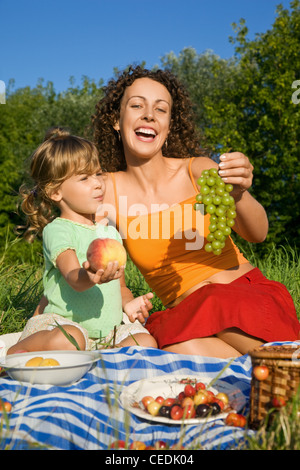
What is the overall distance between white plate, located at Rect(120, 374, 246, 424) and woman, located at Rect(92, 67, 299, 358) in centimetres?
69

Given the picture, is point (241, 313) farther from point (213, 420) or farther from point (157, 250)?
point (213, 420)

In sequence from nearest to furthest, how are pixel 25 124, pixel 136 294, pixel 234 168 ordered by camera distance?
pixel 234 168
pixel 136 294
pixel 25 124

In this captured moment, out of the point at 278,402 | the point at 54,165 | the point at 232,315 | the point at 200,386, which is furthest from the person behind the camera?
the point at 54,165

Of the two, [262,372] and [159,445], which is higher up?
[262,372]

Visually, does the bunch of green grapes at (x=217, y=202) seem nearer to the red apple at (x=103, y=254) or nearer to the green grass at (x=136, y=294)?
the red apple at (x=103, y=254)

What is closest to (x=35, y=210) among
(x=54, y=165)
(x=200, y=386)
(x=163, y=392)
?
(x=54, y=165)

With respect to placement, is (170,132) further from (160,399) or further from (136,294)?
(160,399)

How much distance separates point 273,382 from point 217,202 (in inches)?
44.6

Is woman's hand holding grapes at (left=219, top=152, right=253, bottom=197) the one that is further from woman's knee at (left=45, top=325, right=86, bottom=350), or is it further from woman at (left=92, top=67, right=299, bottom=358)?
woman's knee at (left=45, top=325, right=86, bottom=350)

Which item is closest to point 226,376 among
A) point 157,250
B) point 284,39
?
point 157,250

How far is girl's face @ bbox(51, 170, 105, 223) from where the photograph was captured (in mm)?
3533

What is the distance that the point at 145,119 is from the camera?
3.82 m

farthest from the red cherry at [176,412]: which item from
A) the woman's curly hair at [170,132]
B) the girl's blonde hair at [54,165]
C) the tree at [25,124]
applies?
the tree at [25,124]

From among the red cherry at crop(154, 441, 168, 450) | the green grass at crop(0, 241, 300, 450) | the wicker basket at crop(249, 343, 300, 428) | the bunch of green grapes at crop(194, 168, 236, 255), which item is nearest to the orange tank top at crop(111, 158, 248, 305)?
the bunch of green grapes at crop(194, 168, 236, 255)
